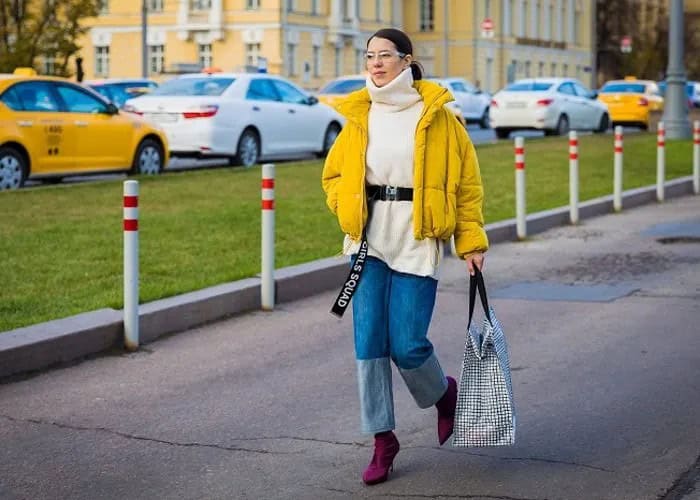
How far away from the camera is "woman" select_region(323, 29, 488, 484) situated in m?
6.06

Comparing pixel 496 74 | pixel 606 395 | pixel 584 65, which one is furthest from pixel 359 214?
pixel 584 65

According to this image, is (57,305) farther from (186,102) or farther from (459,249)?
(186,102)

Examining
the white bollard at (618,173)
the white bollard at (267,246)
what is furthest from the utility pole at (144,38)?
the white bollard at (267,246)

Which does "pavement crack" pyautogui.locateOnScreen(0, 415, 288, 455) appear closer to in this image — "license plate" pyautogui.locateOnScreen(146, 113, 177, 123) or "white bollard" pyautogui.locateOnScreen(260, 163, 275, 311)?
"white bollard" pyautogui.locateOnScreen(260, 163, 275, 311)

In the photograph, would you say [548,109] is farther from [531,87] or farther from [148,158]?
[148,158]

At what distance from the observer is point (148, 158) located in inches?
865

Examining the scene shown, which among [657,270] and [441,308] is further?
[657,270]

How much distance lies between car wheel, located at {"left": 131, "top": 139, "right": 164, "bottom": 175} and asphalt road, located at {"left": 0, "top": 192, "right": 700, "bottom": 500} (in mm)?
10667

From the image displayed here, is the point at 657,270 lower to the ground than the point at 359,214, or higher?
lower

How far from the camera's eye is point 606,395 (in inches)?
304

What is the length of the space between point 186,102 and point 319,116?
10.7 ft

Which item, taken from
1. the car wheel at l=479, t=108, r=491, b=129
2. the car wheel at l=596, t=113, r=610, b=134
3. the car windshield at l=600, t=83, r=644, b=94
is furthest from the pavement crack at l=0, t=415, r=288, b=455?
the car windshield at l=600, t=83, r=644, b=94

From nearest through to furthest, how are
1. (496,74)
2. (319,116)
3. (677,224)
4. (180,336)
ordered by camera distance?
1. (180,336)
2. (677,224)
3. (319,116)
4. (496,74)

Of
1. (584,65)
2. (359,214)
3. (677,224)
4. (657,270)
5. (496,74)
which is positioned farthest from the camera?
(584,65)
